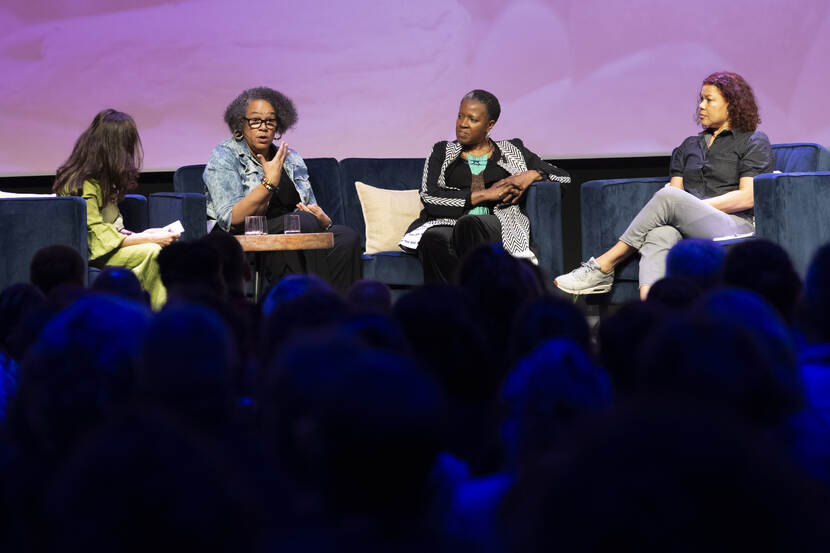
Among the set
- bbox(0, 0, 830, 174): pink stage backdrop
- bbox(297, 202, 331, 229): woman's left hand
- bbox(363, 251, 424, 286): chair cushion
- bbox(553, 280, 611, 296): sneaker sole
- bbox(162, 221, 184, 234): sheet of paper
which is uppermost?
bbox(0, 0, 830, 174): pink stage backdrop

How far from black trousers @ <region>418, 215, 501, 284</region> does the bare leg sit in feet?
1.45

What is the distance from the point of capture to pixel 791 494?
0.33 metres

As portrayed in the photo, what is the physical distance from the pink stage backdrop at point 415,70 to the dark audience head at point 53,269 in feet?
12.3

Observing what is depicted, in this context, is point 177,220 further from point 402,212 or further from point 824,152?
point 824,152

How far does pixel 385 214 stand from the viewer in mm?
4395

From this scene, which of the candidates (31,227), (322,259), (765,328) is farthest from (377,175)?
(765,328)

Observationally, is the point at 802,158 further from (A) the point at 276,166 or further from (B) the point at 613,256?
(A) the point at 276,166

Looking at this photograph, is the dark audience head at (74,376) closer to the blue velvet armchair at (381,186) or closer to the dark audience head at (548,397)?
the dark audience head at (548,397)

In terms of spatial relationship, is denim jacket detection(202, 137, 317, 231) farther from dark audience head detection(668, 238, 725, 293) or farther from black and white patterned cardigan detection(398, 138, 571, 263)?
dark audience head detection(668, 238, 725, 293)

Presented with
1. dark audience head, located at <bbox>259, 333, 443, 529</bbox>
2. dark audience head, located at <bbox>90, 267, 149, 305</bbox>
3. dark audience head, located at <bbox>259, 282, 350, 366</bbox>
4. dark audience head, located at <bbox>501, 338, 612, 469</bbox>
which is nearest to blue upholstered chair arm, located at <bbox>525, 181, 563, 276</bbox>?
dark audience head, located at <bbox>90, 267, 149, 305</bbox>

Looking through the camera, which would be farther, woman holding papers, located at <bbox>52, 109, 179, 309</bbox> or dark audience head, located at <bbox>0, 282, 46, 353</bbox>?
woman holding papers, located at <bbox>52, 109, 179, 309</bbox>

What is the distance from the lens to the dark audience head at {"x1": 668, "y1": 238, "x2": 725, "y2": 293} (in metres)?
1.13

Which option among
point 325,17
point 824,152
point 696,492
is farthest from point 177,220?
point 696,492

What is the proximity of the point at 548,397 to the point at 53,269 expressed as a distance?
2.71ft
